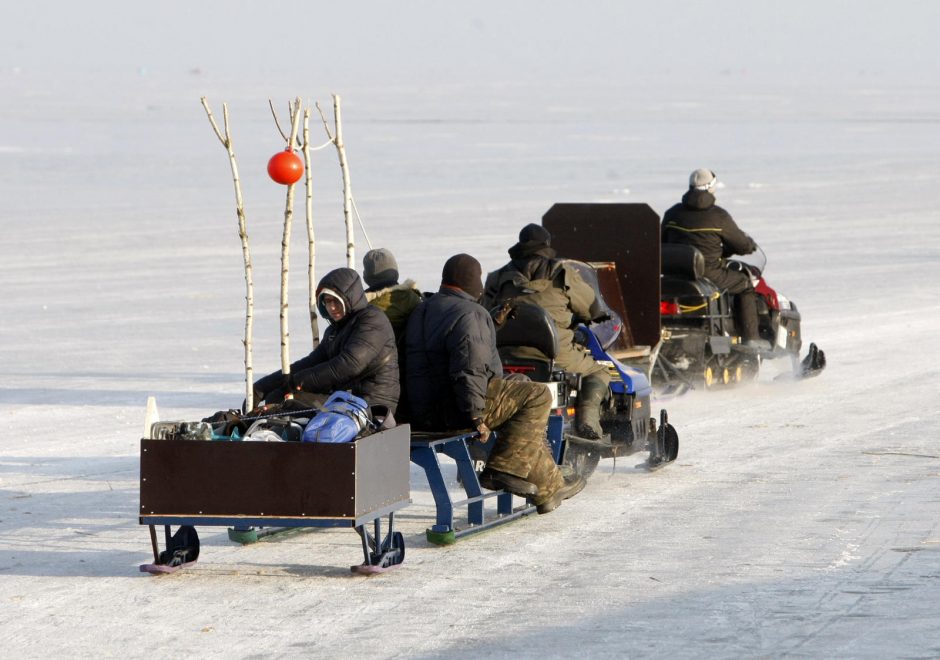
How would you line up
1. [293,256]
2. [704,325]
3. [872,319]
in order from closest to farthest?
[704,325] → [872,319] → [293,256]

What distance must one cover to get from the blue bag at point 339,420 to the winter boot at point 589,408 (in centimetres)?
246

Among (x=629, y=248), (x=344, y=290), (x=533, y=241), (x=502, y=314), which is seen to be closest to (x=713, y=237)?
(x=629, y=248)

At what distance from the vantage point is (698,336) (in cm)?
1477

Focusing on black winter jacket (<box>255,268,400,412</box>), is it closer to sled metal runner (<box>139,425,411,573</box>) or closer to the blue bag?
the blue bag

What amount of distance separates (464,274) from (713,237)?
6666mm

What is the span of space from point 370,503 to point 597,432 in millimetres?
2877

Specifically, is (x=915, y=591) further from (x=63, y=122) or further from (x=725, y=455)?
(x=63, y=122)

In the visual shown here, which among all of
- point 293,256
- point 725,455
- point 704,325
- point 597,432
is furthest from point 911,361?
point 293,256

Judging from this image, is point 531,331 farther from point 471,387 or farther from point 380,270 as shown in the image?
point 471,387

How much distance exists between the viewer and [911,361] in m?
15.8

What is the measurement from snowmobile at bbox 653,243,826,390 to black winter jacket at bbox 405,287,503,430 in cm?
605

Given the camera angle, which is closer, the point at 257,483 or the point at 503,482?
the point at 257,483

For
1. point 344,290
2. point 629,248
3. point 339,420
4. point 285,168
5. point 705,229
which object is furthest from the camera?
point 705,229

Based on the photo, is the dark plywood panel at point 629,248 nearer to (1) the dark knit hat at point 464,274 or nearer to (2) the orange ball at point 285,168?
(2) the orange ball at point 285,168
